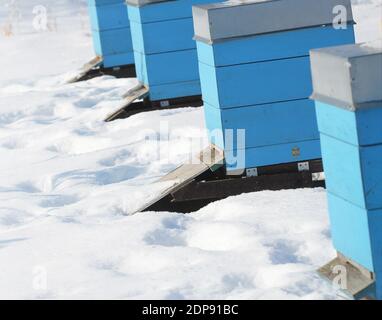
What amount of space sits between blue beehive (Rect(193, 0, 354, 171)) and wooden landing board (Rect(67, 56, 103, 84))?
279 inches

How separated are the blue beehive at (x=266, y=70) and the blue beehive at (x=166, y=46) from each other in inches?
125

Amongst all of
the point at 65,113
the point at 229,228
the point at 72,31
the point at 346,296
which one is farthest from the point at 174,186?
the point at 72,31

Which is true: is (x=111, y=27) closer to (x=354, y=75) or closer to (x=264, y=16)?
(x=264, y=16)

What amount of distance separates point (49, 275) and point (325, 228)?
1.68 metres

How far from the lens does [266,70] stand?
24.7 feet

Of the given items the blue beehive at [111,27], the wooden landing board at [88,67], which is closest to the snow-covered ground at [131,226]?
the blue beehive at [111,27]

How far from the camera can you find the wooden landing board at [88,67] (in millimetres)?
14688

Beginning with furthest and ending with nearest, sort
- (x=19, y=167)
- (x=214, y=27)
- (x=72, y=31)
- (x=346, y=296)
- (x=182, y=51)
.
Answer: (x=72, y=31)
(x=182, y=51)
(x=19, y=167)
(x=214, y=27)
(x=346, y=296)

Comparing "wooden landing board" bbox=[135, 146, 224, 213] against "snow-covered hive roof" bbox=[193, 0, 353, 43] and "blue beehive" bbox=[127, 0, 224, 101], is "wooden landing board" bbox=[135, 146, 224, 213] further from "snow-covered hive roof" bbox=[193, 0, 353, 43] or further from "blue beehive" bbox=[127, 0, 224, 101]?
"blue beehive" bbox=[127, 0, 224, 101]

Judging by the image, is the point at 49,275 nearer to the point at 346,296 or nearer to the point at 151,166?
the point at 346,296

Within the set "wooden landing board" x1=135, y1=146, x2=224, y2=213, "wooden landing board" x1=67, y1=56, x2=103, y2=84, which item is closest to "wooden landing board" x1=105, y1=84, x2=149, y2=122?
"wooden landing board" x1=67, y1=56, x2=103, y2=84

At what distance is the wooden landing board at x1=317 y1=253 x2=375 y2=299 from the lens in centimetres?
507

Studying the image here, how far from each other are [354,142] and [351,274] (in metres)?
0.71

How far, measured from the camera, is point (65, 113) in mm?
12961
